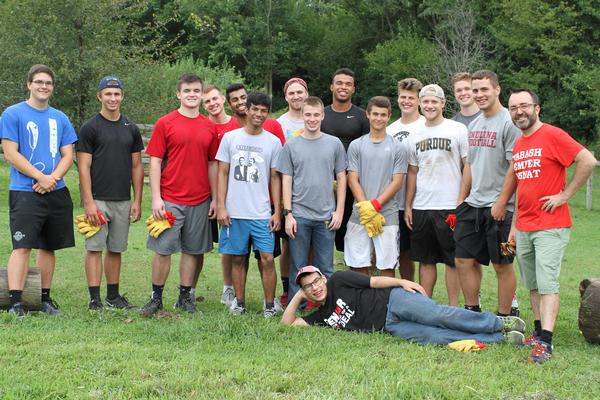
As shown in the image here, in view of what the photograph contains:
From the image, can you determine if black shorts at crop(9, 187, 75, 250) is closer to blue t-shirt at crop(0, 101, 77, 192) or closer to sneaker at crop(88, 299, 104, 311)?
blue t-shirt at crop(0, 101, 77, 192)

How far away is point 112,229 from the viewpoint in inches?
298

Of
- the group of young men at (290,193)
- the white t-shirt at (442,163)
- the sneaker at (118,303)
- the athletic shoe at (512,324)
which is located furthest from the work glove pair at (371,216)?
the sneaker at (118,303)

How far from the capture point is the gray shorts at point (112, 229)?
24.5ft

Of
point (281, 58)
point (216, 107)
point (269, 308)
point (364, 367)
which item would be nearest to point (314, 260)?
point (269, 308)

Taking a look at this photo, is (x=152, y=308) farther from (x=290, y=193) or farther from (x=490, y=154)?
(x=490, y=154)

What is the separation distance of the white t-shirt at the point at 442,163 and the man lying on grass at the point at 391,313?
3.72 feet

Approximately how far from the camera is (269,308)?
7.46 m

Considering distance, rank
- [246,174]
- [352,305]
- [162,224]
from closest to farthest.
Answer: [352,305] → [162,224] → [246,174]

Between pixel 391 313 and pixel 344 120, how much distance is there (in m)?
2.42

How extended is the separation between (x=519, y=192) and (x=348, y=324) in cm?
181

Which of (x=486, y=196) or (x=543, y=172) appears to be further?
(x=486, y=196)

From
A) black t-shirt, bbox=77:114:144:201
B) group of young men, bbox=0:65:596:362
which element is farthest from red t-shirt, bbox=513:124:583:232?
black t-shirt, bbox=77:114:144:201

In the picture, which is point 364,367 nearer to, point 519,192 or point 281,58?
point 519,192

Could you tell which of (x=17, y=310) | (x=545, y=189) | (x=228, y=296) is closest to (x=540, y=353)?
(x=545, y=189)
